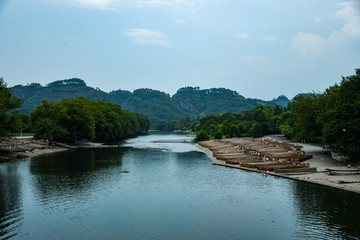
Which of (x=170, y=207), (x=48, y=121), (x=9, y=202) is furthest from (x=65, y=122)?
(x=170, y=207)

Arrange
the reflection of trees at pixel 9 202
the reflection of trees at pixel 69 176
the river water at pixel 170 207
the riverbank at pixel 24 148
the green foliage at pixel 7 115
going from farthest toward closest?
the riverbank at pixel 24 148, the green foliage at pixel 7 115, the reflection of trees at pixel 69 176, the reflection of trees at pixel 9 202, the river water at pixel 170 207

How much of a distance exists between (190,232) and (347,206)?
1891cm

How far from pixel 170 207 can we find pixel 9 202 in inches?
778

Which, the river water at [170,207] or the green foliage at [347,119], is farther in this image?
the green foliage at [347,119]

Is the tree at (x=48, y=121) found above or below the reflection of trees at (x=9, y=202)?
above

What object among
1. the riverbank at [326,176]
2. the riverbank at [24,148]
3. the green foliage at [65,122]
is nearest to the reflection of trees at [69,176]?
the riverbank at [24,148]

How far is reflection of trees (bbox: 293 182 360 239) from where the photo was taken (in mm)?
27991

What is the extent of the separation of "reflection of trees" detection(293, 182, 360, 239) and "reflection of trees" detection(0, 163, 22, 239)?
27.3 metres

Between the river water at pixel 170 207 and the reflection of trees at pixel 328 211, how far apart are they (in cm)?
9

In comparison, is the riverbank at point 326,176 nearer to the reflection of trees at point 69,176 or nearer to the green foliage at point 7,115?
the reflection of trees at point 69,176

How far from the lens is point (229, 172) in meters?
57.5

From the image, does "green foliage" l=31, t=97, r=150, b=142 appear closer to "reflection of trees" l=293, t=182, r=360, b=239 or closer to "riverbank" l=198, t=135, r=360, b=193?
"riverbank" l=198, t=135, r=360, b=193

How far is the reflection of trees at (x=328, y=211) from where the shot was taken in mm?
27991

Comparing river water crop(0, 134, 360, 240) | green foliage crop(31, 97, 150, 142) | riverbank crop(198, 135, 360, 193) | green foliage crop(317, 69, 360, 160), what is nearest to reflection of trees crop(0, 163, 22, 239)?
river water crop(0, 134, 360, 240)
